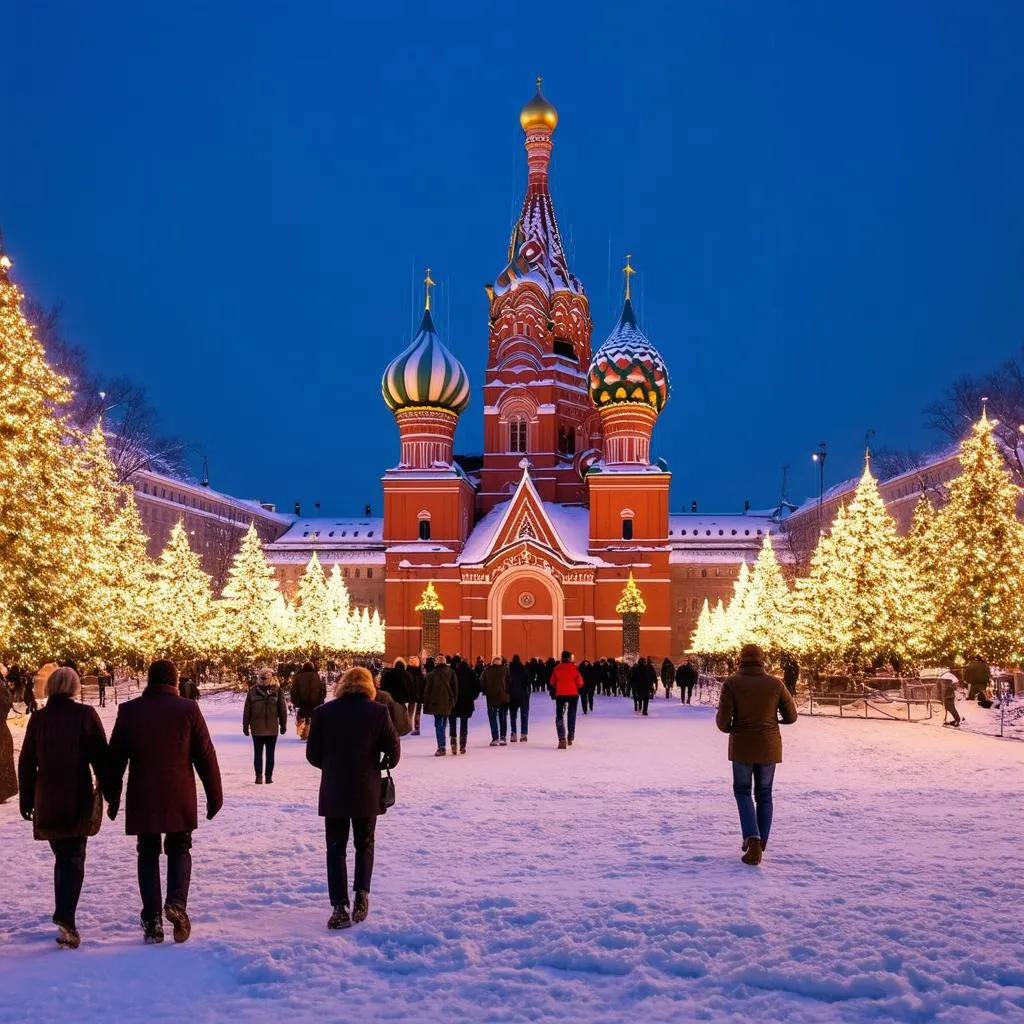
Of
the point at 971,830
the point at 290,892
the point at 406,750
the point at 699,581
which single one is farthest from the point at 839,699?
the point at 699,581

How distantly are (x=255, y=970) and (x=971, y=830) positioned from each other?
6575mm

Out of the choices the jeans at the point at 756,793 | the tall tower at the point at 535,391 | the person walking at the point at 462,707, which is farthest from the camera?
the tall tower at the point at 535,391

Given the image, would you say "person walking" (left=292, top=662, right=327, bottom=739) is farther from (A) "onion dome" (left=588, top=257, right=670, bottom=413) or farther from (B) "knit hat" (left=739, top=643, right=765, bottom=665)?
(A) "onion dome" (left=588, top=257, right=670, bottom=413)

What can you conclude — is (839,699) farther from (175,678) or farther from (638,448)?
(638,448)

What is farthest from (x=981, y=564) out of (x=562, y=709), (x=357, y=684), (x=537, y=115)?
(x=537, y=115)

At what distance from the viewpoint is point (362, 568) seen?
79875 millimetres

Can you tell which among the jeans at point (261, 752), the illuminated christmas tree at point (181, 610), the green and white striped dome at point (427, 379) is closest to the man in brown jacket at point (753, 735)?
the jeans at point (261, 752)

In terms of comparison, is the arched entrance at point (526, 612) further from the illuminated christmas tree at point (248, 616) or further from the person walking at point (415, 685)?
the person walking at point (415, 685)

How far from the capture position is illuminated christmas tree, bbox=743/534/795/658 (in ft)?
112

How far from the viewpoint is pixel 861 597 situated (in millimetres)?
28047

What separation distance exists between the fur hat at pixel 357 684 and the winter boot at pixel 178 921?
4.85 ft

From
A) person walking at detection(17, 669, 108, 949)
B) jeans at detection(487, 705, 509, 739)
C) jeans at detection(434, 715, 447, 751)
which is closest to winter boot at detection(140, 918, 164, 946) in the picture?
person walking at detection(17, 669, 108, 949)

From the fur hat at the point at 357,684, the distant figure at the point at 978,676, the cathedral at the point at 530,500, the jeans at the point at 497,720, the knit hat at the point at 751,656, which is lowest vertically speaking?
the jeans at the point at 497,720

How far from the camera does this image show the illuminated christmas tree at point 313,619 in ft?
138
